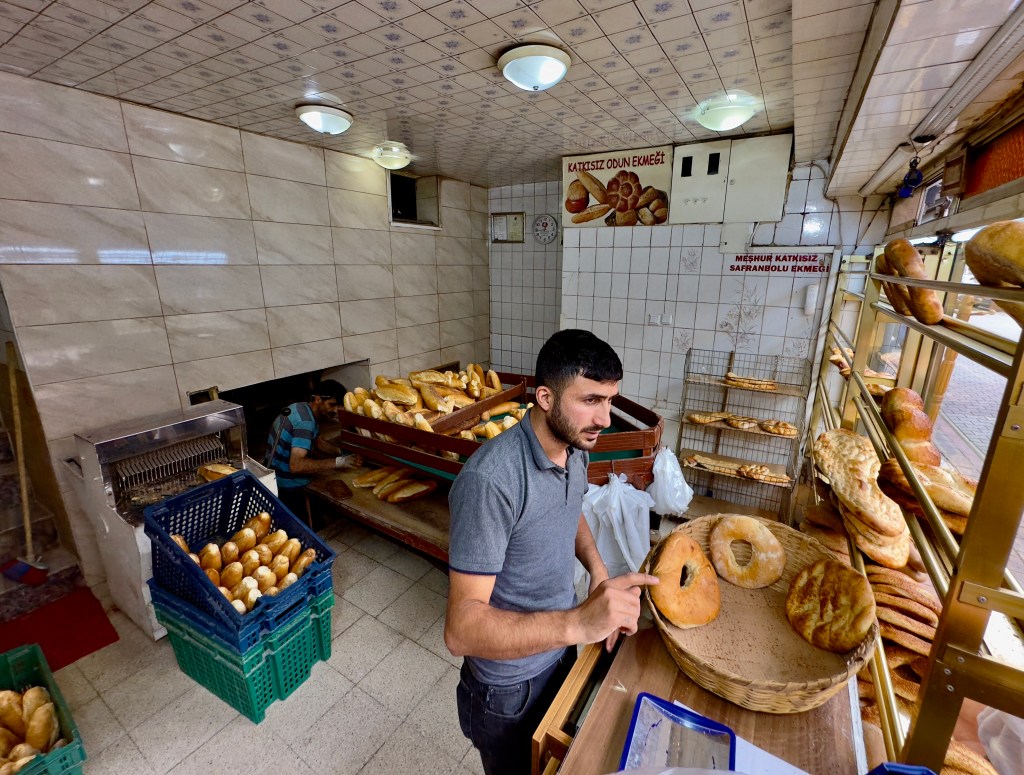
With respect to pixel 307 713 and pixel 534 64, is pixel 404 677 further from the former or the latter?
pixel 534 64

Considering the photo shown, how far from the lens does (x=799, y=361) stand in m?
3.28

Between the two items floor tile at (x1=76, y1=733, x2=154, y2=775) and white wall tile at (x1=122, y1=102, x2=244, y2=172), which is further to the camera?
white wall tile at (x1=122, y1=102, x2=244, y2=172)

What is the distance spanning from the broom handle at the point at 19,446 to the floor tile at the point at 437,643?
2306mm

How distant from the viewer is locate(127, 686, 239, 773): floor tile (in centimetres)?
174

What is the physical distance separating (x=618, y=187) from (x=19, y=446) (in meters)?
4.21

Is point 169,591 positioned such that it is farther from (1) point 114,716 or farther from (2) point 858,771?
(2) point 858,771

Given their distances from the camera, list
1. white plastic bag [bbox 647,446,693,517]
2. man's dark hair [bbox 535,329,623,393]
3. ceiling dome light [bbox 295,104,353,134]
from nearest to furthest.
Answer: man's dark hair [bbox 535,329,623,393] < ceiling dome light [bbox 295,104,353,134] < white plastic bag [bbox 647,446,693,517]

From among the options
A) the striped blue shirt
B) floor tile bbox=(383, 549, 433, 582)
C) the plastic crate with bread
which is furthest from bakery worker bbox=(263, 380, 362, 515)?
floor tile bbox=(383, 549, 433, 582)

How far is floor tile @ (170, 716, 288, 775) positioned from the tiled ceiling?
2.72 m

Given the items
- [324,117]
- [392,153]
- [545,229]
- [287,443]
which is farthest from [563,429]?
[545,229]

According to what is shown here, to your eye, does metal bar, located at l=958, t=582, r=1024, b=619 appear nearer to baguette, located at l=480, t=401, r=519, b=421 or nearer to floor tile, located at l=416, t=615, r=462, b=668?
floor tile, located at l=416, t=615, r=462, b=668

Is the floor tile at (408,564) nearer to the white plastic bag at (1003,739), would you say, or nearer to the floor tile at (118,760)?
the floor tile at (118,760)

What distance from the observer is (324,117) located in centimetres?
247

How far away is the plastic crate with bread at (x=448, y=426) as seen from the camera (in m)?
2.23
